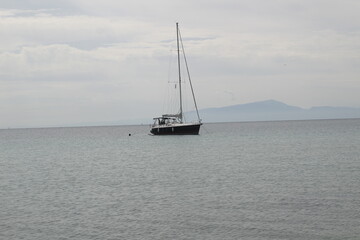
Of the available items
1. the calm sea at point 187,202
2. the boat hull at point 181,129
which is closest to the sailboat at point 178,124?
the boat hull at point 181,129

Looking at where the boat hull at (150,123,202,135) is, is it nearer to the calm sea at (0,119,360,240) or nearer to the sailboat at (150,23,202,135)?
the sailboat at (150,23,202,135)

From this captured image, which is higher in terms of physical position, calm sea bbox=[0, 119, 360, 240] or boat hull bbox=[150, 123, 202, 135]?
boat hull bbox=[150, 123, 202, 135]

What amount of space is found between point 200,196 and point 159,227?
8.34 m

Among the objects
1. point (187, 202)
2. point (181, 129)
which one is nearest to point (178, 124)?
point (181, 129)

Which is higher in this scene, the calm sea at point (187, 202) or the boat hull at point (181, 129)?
the boat hull at point (181, 129)

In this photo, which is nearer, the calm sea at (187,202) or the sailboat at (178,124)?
the calm sea at (187,202)

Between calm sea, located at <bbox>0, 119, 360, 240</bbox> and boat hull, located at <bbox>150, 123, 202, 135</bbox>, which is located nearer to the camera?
calm sea, located at <bbox>0, 119, 360, 240</bbox>

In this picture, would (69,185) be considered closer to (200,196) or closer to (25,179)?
(25,179)

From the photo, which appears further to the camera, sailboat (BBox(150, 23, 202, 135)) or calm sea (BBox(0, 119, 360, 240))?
sailboat (BBox(150, 23, 202, 135))

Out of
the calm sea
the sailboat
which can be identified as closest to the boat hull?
the sailboat

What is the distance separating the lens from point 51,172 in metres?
51.8

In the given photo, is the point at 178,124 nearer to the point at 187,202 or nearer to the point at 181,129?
the point at 181,129

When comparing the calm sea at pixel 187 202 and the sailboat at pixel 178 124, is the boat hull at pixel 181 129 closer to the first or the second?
the sailboat at pixel 178 124

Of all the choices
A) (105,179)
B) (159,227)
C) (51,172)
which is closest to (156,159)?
(51,172)
